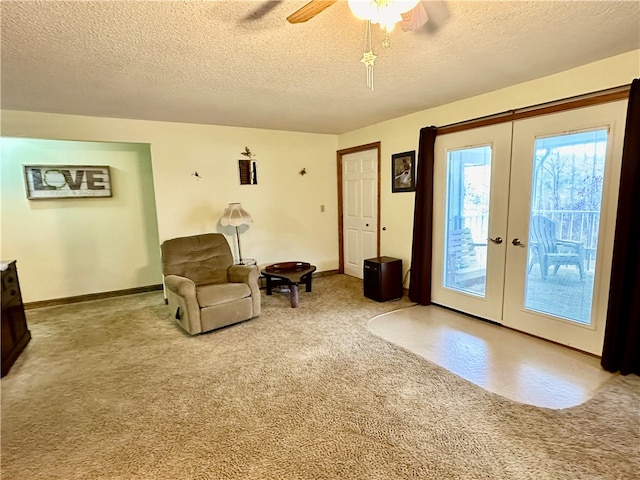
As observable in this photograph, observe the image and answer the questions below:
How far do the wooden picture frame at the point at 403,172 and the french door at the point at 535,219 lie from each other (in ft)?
1.25

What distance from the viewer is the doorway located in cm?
486

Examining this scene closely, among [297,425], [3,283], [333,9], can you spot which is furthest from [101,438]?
[333,9]

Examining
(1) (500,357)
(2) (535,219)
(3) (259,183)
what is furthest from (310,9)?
(3) (259,183)

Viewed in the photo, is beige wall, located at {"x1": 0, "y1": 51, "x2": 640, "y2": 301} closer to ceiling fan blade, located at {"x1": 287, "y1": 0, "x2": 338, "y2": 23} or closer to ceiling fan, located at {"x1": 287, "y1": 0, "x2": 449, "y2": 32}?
ceiling fan, located at {"x1": 287, "y1": 0, "x2": 449, "y2": 32}

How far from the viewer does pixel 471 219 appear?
3.57 m

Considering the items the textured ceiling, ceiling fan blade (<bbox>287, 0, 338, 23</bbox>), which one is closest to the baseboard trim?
the textured ceiling

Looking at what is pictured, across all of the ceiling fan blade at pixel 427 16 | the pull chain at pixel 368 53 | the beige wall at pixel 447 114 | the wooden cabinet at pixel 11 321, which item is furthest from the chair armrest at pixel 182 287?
the ceiling fan blade at pixel 427 16

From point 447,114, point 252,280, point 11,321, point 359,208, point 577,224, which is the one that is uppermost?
point 447,114

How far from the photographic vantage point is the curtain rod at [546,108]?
245 cm

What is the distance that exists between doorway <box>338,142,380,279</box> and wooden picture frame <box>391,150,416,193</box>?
0.34 meters

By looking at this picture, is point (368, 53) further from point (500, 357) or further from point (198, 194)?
point (198, 194)

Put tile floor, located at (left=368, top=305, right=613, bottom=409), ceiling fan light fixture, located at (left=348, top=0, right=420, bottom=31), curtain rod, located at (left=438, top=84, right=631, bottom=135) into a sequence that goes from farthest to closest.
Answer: curtain rod, located at (left=438, top=84, right=631, bottom=135) < tile floor, located at (left=368, top=305, right=613, bottom=409) < ceiling fan light fixture, located at (left=348, top=0, right=420, bottom=31)

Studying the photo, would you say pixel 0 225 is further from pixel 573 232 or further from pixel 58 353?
pixel 573 232

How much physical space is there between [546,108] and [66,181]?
18.2 ft
